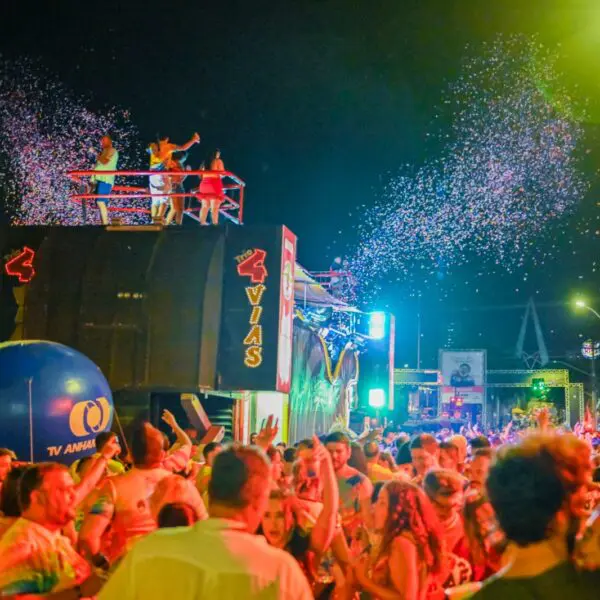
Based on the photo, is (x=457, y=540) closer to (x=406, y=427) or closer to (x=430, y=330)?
(x=406, y=427)

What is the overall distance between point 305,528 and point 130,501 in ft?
4.14

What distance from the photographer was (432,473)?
5.38m

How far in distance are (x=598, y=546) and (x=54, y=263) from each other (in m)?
14.5

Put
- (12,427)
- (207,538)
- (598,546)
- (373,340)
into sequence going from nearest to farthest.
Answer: (207,538) < (598,546) < (12,427) < (373,340)

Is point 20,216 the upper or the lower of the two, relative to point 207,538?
upper

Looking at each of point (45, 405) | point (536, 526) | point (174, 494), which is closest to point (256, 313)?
point (45, 405)

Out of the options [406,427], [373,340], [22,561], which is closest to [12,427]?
[22,561]

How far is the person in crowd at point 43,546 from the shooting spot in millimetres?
4113

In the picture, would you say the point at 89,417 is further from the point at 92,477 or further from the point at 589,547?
the point at 589,547

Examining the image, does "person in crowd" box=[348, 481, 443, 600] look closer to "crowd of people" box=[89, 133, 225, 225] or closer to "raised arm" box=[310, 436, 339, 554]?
"raised arm" box=[310, 436, 339, 554]

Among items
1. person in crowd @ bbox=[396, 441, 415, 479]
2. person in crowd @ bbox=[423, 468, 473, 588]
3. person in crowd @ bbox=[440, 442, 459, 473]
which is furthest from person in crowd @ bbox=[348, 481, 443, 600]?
person in crowd @ bbox=[396, 441, 415, 479]

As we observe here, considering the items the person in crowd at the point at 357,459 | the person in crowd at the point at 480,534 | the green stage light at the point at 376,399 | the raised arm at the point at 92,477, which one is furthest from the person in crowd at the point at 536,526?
the green stage light at the point at 376,399

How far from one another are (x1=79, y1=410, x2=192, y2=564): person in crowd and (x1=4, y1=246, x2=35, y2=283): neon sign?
11636 millimetres

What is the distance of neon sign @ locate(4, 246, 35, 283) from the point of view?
55.5ft
